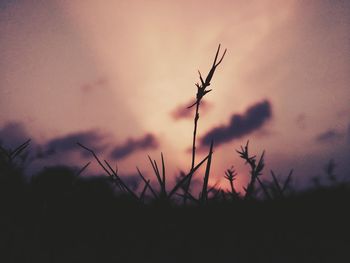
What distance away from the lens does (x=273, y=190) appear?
1.66 m

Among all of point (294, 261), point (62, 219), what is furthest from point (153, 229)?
point (294, 261)

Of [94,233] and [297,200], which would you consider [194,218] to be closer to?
[94,233]

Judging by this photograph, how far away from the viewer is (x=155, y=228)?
1.27 metres

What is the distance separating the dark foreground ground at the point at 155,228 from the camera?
38.9 inches

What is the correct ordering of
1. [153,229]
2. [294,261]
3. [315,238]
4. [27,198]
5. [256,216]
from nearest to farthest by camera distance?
[294,261] → [315,238] → [153,229] → [256,216] → [27,198]

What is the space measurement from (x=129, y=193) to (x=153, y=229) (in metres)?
0.26

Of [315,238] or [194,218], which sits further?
[194,218]

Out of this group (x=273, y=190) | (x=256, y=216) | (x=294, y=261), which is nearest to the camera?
(x=294, y=261)

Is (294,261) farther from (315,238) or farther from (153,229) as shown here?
(153,229)

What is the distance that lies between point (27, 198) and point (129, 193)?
1.82ft

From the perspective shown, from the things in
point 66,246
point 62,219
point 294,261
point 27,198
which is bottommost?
point 294,261

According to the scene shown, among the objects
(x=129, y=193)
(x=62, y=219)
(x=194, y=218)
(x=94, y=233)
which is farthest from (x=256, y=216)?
(x=62, y=219)

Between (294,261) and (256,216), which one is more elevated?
(256,216)

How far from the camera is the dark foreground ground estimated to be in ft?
3.25
